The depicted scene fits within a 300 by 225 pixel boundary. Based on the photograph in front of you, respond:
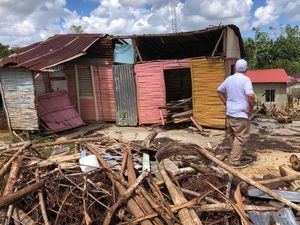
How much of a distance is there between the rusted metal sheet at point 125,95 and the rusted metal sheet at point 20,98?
10.3 feet

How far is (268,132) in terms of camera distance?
11.6m

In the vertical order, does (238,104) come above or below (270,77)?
above

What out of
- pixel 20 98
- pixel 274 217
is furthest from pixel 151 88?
pixel 274 217

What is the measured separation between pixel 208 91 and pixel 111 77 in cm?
370

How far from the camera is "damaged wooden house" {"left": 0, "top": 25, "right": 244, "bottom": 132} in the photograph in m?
11.6

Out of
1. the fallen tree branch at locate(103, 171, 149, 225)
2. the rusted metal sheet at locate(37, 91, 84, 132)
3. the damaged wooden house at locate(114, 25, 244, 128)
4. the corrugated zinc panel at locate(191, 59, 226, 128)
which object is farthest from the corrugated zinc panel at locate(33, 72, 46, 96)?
the fallen tree branch at locate(103, 171, 149, 225)

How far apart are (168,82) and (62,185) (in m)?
11.0

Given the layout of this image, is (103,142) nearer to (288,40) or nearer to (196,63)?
(196,63)

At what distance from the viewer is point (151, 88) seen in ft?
42.1

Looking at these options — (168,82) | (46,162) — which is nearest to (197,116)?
(168,82)

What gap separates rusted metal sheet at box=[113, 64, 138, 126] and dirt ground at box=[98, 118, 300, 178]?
415 millimetres

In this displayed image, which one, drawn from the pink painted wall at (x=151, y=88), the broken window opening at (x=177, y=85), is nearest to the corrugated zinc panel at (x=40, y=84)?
the pink painted wall at (x=151, y=88)

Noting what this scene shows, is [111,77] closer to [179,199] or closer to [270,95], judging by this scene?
[179,199]

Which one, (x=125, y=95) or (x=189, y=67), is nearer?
(x=189, y=67)
